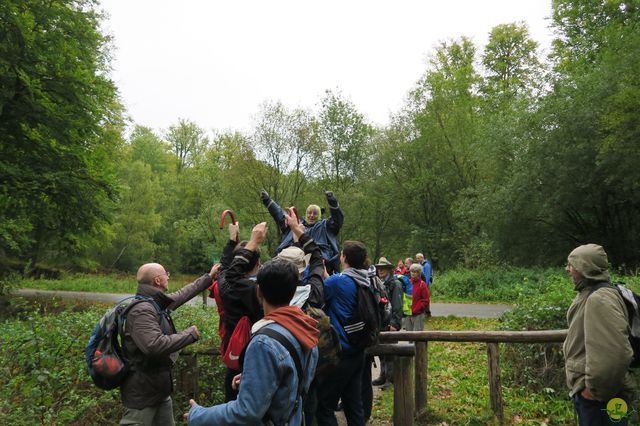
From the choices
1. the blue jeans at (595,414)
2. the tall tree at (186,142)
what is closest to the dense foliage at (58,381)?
the blue jeans at (595,414)

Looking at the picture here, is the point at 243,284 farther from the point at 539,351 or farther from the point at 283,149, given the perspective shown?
the point at 283,149

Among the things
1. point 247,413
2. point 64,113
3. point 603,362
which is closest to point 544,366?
point 603,362

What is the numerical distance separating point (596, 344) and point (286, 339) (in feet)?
7.11

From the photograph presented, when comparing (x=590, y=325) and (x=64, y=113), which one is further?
(x=64, y=113)

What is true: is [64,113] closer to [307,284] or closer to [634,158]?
[307,284]

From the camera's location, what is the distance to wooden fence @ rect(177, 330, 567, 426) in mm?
5133

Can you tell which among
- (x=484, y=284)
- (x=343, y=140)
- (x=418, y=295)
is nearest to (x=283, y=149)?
(x=343, y=140)

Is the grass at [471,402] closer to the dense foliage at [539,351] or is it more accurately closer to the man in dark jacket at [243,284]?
the dense foliage at [539,351]

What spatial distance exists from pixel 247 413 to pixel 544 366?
5656 mm

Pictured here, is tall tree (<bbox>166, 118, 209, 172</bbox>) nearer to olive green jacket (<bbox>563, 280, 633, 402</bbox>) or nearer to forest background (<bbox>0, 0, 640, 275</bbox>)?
forest background (<bbox>0, 0, 640, 275</bbox>)

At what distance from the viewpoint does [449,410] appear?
6.02m

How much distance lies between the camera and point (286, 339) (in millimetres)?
2273

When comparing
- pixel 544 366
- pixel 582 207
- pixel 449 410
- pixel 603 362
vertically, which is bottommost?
pixel 449 410

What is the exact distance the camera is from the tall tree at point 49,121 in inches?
514
